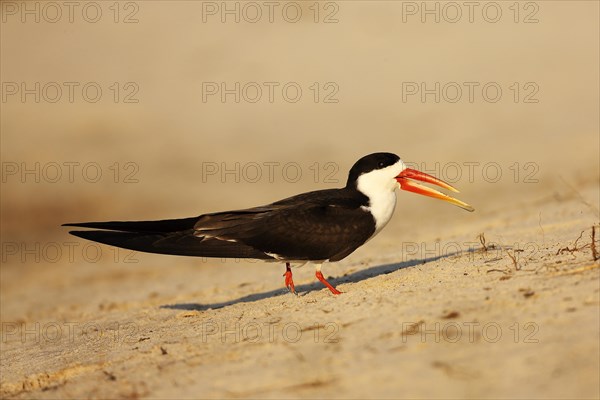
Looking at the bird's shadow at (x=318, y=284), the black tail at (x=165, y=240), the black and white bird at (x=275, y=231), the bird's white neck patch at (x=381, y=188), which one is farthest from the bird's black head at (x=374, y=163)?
the black tail at (x=165, y=240)

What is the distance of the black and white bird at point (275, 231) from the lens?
262 inches

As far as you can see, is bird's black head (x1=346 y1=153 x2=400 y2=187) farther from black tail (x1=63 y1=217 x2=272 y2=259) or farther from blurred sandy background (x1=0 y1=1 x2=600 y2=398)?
black tail (x1=63 y1=217 x2=272 y2=259)

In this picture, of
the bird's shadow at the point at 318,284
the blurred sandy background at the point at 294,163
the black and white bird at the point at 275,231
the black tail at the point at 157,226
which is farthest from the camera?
the bird's shadow at the point at 318,284

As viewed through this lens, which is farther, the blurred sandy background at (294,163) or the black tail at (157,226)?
the black tail at (157,226)

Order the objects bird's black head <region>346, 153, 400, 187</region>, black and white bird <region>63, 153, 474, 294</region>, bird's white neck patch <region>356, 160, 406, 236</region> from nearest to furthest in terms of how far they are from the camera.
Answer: black and white bird <region>63, 153, 474, 294</region> → bird's white neck patch <region>356, 160, 406, 236</region> → bird's black head <region>346, 153, 400, 187</region>

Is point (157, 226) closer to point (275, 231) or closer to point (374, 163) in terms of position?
point (275, 231)

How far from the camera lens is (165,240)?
6691mm

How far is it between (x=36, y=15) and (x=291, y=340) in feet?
55.3

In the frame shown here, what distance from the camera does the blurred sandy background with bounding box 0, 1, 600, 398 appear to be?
14.9ft

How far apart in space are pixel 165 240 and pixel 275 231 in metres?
0.82

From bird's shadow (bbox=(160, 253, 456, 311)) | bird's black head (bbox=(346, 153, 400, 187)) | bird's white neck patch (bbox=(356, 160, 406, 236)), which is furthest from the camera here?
bird's shadow (bbox=(160, 253, 456, 311))

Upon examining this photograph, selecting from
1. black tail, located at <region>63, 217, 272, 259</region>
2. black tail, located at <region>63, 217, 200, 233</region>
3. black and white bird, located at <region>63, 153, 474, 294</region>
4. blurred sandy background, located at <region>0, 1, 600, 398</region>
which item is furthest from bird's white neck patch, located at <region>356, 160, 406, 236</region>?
black tail, located at <region>63, 217, 200, 233</region>

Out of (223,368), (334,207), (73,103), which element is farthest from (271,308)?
(73,103)

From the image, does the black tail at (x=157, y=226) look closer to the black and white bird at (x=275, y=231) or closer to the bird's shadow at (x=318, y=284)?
the black and white bird at (x=275, y=231)
